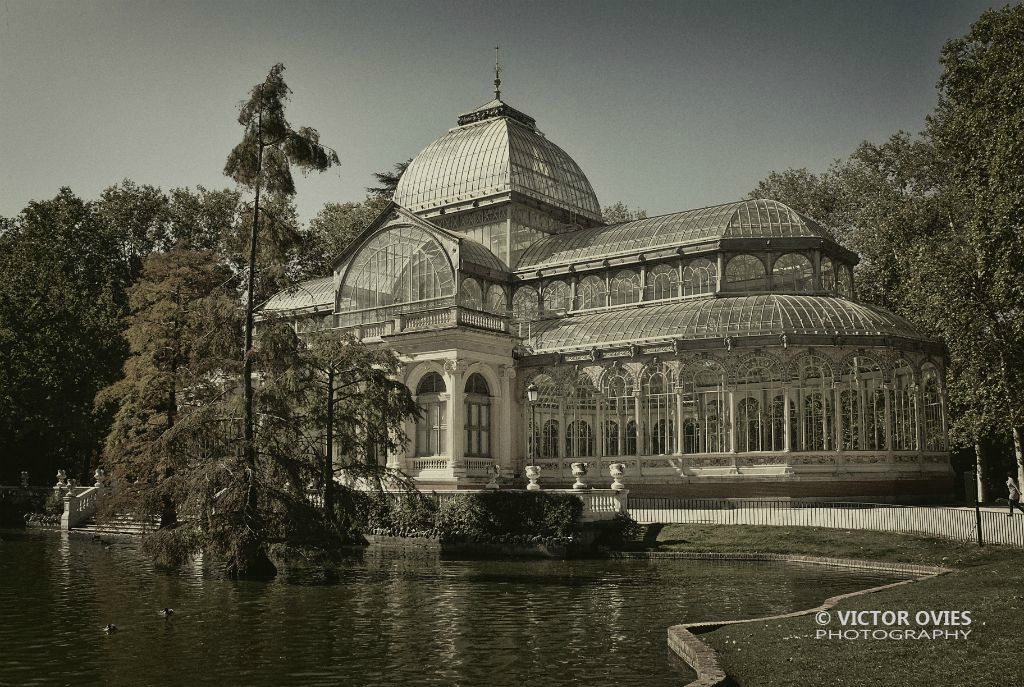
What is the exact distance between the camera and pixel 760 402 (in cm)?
3884

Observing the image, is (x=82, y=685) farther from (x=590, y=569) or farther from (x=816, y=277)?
(x=816, y=277)

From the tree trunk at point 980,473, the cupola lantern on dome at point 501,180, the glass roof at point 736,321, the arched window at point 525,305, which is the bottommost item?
the tree trunk at point 980,473

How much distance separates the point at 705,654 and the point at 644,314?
28.2 m

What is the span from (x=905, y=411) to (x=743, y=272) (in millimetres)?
8588

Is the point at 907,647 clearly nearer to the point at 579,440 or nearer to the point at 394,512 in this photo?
the point at 394,512

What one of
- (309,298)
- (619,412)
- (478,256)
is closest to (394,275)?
(478,256)

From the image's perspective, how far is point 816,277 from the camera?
4100 cm

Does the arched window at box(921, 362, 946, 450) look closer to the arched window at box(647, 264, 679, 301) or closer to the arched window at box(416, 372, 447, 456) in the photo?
the arched window at box(647, 264, 679, 301)

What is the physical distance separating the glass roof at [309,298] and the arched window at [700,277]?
60.2 feet

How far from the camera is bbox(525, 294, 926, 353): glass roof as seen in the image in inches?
1439

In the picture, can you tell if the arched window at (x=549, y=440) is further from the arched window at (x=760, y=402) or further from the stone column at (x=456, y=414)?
the arched window at (x=760, y=402)

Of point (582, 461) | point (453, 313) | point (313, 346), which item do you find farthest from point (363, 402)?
point (582, 461)

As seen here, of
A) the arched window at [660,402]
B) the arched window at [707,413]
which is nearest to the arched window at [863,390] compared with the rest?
the arched window at [707,413]

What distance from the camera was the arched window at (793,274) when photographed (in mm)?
41281
